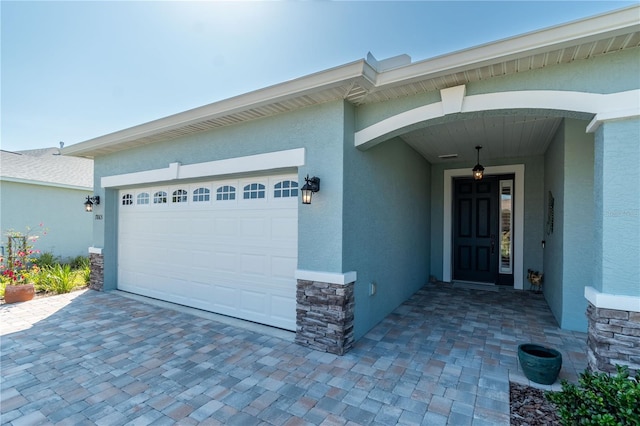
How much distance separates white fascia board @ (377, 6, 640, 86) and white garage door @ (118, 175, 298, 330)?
224 centimetres

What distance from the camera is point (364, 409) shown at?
2.75 metres

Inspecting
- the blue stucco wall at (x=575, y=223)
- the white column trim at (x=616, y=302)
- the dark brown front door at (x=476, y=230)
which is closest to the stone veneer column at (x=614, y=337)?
the white column trim at (x=616, y=302)

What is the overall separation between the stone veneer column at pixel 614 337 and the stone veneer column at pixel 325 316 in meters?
2.48

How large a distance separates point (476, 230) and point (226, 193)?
6531mm

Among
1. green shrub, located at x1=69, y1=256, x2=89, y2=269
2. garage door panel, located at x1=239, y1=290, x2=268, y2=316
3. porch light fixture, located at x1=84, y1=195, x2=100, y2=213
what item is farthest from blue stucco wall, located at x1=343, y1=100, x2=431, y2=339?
green shrub, located at x1=69, y1=256, x2=89, y2=269

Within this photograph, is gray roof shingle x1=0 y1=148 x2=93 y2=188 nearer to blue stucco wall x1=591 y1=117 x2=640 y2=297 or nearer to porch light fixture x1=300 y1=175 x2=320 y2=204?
porch light fixture x1=300 y1=175 x2=320 y2=204

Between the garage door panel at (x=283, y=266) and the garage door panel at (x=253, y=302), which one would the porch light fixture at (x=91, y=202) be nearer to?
the garage door panel at (x=253, y=302)

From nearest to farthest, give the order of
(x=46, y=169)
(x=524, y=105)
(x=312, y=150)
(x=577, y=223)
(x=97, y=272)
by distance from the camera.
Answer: (x=524, y=105) < (x=312, y=150) < (x=577, y=223) < (x=97, y=272) < (x=46, y=169)

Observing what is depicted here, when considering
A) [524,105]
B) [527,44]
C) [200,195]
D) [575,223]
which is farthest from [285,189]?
[575,223]

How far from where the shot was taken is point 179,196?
20.3 ft

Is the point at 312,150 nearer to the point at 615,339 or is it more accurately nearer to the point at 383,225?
the point at 383,225

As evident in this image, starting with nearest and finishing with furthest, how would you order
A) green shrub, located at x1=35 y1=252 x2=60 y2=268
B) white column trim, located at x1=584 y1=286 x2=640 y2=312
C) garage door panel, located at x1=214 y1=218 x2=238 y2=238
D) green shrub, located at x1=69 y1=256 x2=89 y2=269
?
white column trim, located at x1=584 y1=286 x2=640 y2=312, garage door panel, located at x1=214 y1=218 x2=238 y2=238, green shrub, located at x1=35 y1=252 x2=60 y2=268, green shrub, located at x1=69 y1=256 x2=89 y2=269

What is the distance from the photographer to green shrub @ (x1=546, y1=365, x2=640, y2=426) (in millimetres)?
1930

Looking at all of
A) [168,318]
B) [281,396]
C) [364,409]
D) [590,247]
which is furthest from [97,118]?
[590,247]
